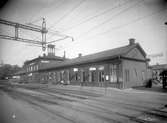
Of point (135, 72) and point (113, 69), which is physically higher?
point (113, 69)

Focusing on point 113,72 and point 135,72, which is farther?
point 135,72

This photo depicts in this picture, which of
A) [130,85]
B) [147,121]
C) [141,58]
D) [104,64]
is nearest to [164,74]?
[130,85]

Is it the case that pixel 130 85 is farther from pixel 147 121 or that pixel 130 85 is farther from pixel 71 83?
pixel 147 121

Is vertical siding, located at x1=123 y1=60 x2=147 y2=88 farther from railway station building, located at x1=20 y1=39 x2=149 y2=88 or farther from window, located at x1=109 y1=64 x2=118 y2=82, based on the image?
window, located at x1=109 y1=64 x2=118 y2=82

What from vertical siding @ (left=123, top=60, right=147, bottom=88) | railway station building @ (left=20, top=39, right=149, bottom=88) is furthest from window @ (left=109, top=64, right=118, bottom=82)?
vertical siding @ (left=123, top=60, right=147, bottom=88)

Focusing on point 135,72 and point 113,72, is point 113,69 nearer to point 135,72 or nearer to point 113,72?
point 113,72

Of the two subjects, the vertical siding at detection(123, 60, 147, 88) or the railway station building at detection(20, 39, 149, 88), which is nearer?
the railway station building at detection(20, 39, 149, 88)

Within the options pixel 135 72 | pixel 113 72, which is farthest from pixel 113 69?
pixel 135 72

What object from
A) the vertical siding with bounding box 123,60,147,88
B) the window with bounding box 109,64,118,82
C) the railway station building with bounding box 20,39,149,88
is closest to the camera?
the railway station building with bounding box 20,39,149,88

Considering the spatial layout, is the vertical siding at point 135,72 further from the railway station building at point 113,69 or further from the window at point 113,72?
the window at point 113,72

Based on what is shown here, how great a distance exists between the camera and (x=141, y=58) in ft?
80.9

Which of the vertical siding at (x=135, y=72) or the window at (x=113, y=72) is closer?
the vertical siding at (x=135, y=72)

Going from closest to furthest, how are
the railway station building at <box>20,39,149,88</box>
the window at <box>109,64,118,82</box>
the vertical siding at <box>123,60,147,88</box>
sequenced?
the railway station building at <box>20,39,149,88</box> → the vertical siding at <box>123,60,147,88</box> → the window at <box>109,64,118,82</box>

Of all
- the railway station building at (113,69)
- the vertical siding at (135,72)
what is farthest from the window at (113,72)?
the vertical siding at (135,72)
